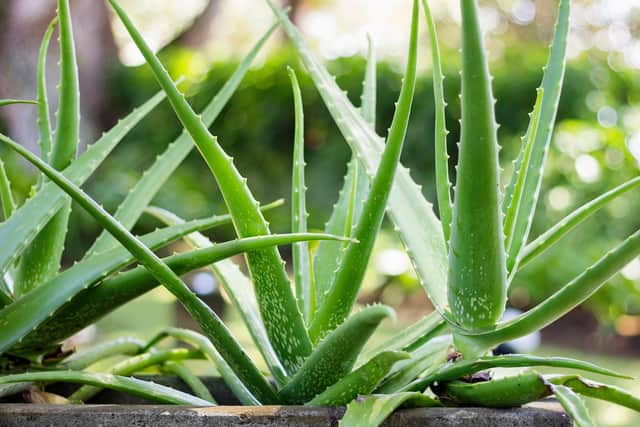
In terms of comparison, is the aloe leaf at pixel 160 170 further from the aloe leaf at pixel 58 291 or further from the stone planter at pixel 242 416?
the stone planter at pixel 242 416

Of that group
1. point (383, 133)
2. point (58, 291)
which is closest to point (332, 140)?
point (383, 133)

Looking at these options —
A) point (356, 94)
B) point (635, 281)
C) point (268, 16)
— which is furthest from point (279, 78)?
point (268, 16)

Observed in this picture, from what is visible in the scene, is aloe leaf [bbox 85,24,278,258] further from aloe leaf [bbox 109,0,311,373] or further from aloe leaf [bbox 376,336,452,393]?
aloe leaf [bbox 376,336,452,393]

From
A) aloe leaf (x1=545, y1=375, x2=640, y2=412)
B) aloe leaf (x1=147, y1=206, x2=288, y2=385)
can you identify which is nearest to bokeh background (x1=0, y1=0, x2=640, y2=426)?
aloe leaf (x1=147, y1=206, x2=288, y2=385)

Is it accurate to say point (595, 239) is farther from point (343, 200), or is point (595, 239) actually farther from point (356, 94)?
point (343, 200)

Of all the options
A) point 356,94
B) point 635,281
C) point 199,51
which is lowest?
point 635,281

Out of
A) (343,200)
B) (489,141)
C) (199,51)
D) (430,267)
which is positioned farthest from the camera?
(199,51)

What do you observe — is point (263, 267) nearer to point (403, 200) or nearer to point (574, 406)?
point (403, 200)
